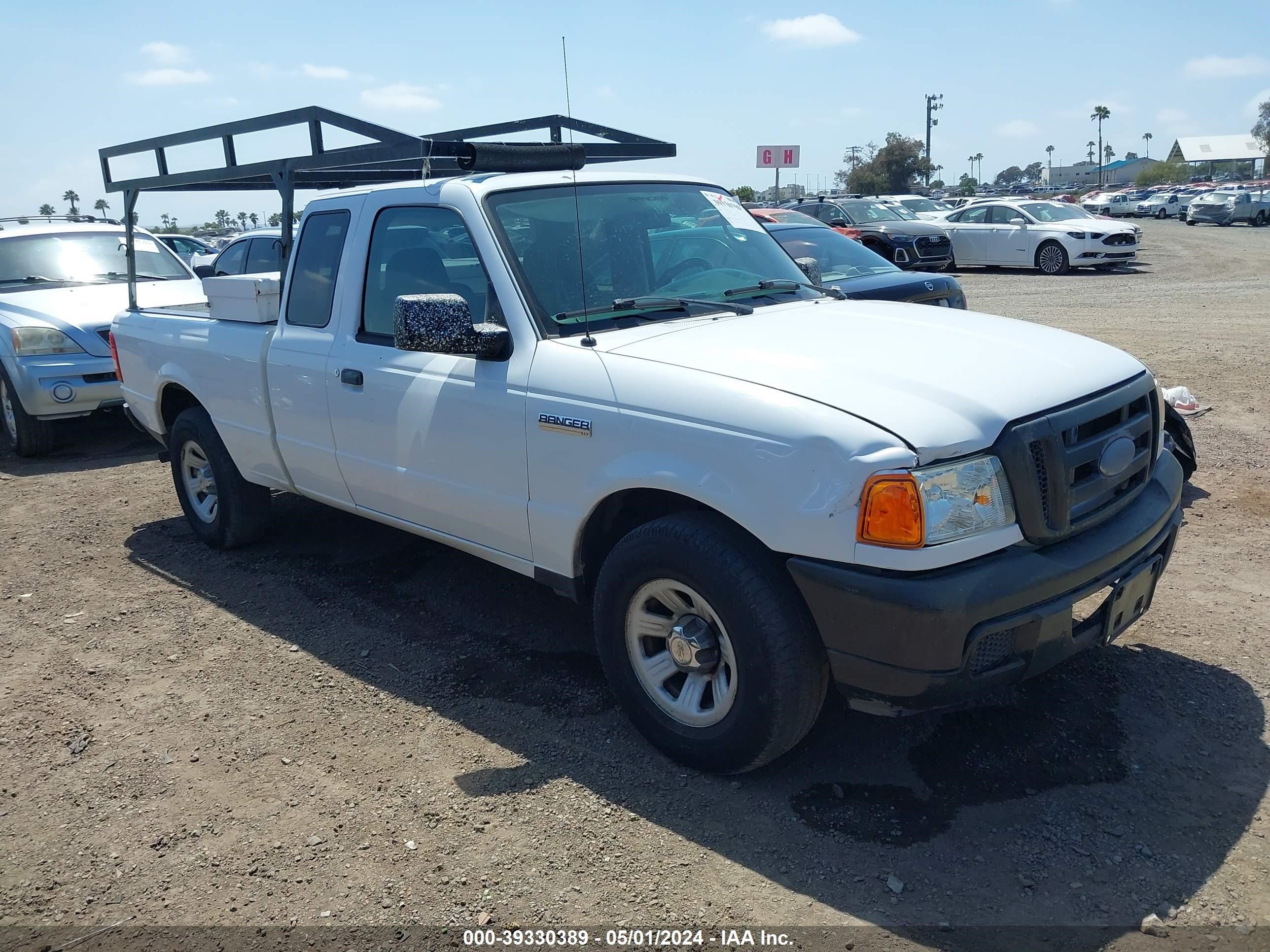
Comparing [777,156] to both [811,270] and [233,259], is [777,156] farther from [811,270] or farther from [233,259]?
[811,270]

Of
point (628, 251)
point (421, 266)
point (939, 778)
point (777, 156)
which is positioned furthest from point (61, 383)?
point (777, 156)

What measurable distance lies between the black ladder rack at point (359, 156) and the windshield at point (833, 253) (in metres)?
4.17

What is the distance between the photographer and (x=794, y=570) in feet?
9.85

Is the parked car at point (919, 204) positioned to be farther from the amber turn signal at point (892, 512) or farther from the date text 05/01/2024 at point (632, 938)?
→ the date text 05/01/2024 at point (632, 938)

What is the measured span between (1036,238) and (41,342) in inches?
773

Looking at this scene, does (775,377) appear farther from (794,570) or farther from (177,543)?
(177,543)

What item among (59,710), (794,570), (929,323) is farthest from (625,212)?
(59,710)

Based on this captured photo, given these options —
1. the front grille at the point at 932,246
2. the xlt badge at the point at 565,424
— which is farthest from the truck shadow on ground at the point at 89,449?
the front grille at the point at 932,246

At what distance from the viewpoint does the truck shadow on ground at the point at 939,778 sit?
114 inches

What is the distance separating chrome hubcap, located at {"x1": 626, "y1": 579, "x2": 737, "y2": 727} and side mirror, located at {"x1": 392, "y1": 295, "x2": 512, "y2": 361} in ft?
3.60

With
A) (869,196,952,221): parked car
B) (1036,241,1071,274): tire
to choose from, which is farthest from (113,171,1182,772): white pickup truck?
(869,196,952,221): parked car

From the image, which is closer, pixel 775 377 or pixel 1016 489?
pixel 1016 489

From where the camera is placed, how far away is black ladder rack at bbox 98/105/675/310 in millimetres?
4270

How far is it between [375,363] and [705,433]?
1847mm
